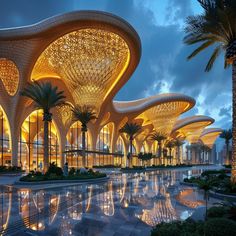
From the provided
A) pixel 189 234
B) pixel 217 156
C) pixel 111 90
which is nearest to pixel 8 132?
pixel 111 90

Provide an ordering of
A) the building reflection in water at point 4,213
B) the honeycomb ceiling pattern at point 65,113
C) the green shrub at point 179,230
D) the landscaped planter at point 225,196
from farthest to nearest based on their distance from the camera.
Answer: the honeycomb ceiling pattern at point 65,113, the landscaped planter at point 225,196, the building reflection in water at point 4,213, the green shrub at point 179,230

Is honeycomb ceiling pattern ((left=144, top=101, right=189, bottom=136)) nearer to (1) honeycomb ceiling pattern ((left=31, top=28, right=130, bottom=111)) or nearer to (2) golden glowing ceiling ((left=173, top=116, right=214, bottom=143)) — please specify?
(2) golden glowing ceiling ((left=173, top=116, right=214, bottom=143))

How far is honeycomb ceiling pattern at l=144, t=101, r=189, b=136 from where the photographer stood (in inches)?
3093

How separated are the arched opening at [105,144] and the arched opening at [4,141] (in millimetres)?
26959

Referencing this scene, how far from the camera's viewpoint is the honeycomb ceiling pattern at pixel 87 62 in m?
40.3

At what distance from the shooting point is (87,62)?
45.3 meters

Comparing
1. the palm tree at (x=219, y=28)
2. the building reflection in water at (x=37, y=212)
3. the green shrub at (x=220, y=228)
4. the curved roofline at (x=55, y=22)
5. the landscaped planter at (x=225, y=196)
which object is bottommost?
the landscaped planter at (x=225, y=196)

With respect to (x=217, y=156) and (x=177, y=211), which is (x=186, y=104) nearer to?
(x=177, y=211)

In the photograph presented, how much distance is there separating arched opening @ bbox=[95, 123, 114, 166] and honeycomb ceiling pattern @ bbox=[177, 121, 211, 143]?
43344 millimetres

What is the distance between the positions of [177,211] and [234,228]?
645cm

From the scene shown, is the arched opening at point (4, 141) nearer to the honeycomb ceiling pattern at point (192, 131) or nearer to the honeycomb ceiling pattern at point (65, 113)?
the honeycomb ceiling pattern at point (65, 113)

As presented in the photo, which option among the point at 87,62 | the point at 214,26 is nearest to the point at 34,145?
the point at 87,62

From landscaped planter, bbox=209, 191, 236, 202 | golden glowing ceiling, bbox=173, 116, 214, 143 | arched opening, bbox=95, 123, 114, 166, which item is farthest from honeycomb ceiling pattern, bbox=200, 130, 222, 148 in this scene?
landscaped planter, bbox=209, 191, 236, 202

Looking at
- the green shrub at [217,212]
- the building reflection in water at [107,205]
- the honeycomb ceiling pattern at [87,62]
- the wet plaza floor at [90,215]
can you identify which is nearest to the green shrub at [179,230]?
the green shrub at [217,212]
